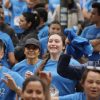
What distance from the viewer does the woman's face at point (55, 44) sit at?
7.09 metres

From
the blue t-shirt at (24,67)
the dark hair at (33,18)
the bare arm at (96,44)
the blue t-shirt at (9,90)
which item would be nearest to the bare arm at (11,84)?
the blue t-shirt at (9,90)

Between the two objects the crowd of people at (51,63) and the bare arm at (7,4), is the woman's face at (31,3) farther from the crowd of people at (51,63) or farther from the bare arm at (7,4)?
the bare arm at (7,4)

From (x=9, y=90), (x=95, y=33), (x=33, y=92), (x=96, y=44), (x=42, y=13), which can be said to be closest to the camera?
(x=33, y=92)

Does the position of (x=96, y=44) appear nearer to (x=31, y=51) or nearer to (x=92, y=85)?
(x=31, y=51)

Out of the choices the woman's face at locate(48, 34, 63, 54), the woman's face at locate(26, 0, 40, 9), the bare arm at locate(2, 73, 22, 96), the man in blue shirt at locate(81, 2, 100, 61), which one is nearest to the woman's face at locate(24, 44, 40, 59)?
the woman's face at locate(48, 34, 63, 54)

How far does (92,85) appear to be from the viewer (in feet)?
18.0

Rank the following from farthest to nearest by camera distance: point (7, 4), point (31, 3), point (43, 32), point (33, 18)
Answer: point (7, 4) < point (31, 3) < point (33, 18) < point (43, 32)

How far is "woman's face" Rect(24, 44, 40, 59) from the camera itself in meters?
7.50

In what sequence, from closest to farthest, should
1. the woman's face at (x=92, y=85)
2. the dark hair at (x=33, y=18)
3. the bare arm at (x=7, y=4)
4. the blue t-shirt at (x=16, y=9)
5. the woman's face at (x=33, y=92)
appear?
the woman's face at (x=33, y=92) < the woman's face at (x=92, y=85) < the dark hair at (x=33, y=18) < the blue t-shirt at (x=16, y=9) < the bare arm at (x=7, y=4)

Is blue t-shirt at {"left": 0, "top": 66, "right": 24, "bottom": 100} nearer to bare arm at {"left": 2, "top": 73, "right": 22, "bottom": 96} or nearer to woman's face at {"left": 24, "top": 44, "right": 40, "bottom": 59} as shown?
bare arm at {"left": 2, "top": 73, "right": 22, "bottom": 96}

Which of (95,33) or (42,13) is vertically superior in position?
(95,33)

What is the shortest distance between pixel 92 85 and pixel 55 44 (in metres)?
1.74

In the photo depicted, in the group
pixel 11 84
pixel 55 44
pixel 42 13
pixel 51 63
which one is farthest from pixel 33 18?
pixel 11 84

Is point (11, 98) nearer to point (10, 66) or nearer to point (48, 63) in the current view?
point (48, 63)
